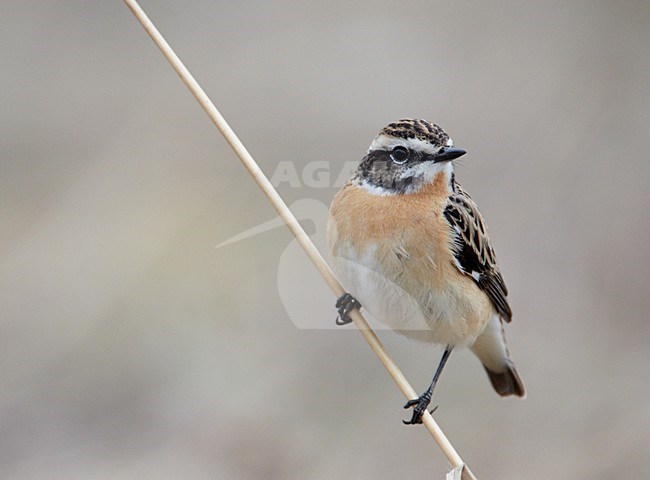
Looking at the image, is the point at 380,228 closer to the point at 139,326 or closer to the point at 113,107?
the point at 139,326

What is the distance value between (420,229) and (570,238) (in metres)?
4.14

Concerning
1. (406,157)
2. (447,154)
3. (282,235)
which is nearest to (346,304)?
(406,157)

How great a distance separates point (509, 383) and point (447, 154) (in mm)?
2200

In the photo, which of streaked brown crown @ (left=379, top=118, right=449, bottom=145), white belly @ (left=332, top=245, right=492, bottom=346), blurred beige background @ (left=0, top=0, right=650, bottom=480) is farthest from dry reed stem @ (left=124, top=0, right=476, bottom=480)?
blurred beige background @ (left=0, top=0, right=650, bottom=480)

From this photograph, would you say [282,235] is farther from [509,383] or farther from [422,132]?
[422,132]

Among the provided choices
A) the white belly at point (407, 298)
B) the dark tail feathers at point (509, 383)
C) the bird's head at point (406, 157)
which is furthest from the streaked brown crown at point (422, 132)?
the dark tail feathers at point (509, 383)

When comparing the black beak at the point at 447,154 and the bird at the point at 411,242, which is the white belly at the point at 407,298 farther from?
the black beak at the point at 447,154

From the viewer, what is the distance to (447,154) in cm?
477

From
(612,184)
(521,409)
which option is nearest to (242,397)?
(521,409)

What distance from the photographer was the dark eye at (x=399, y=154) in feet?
16.4

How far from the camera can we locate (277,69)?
30.9ft

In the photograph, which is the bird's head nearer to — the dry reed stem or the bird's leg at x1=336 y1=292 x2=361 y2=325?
the bird's leg at x1=336 y1=292 x2=361 y2=325

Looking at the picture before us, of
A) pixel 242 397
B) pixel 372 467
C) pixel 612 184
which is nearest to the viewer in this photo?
pixel 372 467

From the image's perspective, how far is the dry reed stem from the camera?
4043 mm
